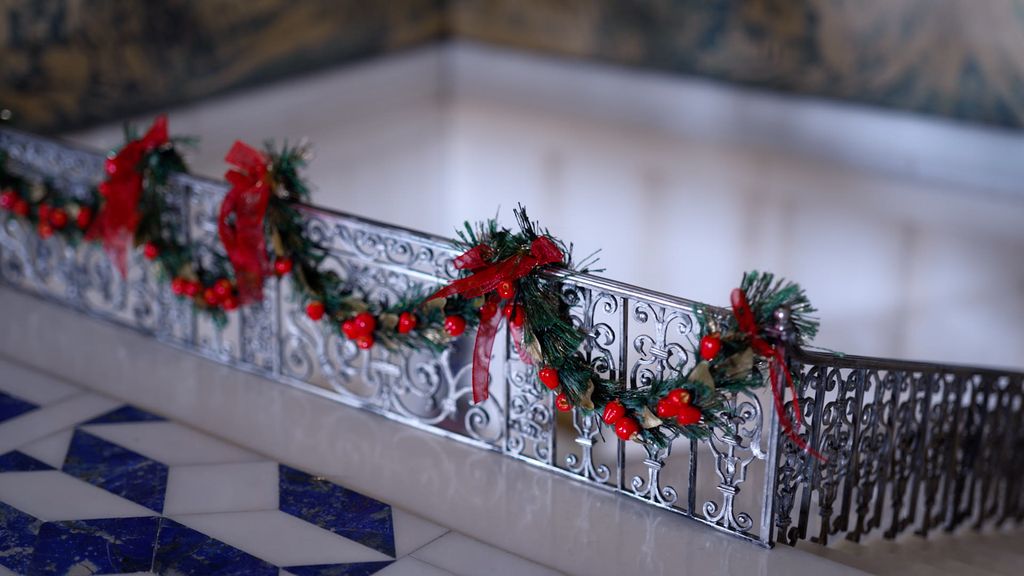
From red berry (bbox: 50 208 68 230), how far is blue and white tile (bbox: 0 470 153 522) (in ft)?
5.43

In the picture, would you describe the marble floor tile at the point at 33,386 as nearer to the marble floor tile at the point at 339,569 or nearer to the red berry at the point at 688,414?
the marble floor tile at the point at 339,569

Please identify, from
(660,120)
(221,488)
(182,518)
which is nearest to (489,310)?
(221,488)

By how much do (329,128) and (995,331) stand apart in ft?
19.0

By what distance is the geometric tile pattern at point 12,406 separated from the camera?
17.2 ft

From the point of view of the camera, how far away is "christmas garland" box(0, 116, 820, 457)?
4.14 meters

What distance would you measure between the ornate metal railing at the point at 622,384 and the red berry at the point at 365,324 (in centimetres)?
15

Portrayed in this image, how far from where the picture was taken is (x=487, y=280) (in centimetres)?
455

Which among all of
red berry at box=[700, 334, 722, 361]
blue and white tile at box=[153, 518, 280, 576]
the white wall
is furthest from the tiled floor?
the white wall

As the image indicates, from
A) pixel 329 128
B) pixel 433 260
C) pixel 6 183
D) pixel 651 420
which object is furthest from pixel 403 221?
pixel 651 420

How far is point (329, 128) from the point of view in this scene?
1127 cm

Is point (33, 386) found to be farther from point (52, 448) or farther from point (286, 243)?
point (286, 243)

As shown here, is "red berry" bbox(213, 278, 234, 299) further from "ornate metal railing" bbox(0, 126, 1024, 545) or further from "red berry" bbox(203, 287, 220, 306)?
"ornate metal railing" bbox(0, 126, 1024, 545)

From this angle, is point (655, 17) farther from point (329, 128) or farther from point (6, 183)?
point (6, 183)

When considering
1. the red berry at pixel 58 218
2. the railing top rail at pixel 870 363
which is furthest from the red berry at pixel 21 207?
the railing top rail at pixel 870 363
